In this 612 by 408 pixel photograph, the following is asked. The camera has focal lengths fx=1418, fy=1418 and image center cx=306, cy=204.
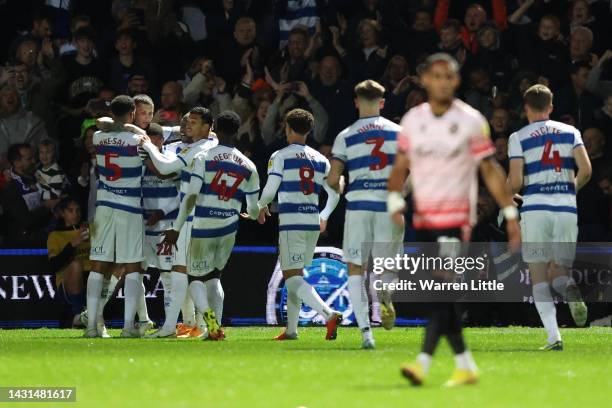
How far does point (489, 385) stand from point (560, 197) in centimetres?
431

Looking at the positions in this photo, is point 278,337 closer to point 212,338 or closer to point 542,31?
point 212,338

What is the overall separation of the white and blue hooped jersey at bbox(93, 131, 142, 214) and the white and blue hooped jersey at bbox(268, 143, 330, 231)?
1576mm

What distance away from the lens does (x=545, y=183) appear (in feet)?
46.5

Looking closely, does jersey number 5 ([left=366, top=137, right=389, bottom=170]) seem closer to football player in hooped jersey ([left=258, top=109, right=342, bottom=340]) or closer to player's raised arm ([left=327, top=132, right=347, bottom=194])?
player's raised arm ([left=327, top=132, right=347, bottom=194])

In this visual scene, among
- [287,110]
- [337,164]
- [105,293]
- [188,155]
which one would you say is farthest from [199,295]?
[287,110]

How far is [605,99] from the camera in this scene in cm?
2036

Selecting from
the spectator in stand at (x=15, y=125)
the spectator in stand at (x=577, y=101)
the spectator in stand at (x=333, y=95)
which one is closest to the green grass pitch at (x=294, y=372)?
the spectator in stand at (x=577, y=101)

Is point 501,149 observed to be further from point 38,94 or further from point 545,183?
point 38,94

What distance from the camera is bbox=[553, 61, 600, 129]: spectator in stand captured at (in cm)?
2014

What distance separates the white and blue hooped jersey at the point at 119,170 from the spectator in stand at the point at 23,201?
3.88 meters

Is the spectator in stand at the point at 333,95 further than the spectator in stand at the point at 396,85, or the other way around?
the spectator in stand at the point at 333,95

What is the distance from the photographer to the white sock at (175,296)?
15.9 metres

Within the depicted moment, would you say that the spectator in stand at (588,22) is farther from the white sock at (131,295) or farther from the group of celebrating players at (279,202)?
the white sock at (131,295)

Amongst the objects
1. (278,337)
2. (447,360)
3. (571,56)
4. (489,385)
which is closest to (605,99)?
(571,56)
